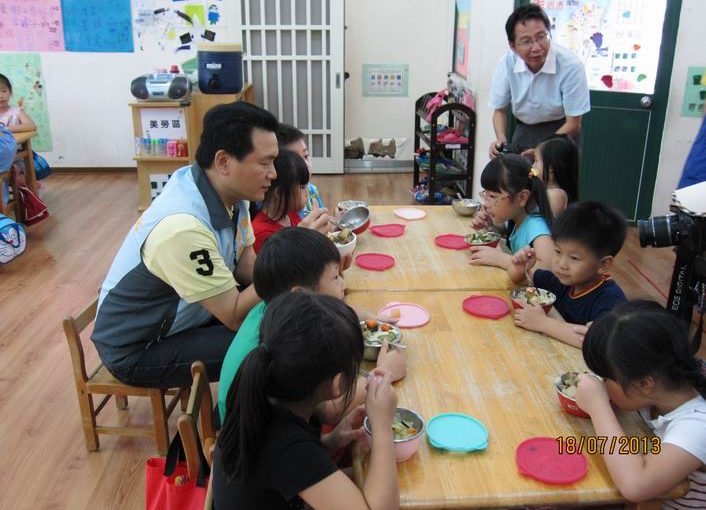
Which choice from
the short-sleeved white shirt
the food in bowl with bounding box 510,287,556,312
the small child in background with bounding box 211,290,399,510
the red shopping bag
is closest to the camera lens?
the food in bowl with bounding box 510,287,556,312

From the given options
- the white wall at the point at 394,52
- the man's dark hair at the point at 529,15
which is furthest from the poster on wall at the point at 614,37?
the white wall at the point at 394,52

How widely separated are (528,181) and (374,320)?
3.07 ft

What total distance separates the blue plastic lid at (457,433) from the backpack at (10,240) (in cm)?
346

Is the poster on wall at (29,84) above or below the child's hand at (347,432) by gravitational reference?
above

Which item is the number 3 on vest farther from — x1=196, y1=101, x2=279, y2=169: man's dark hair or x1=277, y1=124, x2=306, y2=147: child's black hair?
x1=277, y1=124, x2=306, y2=147: child's black hair

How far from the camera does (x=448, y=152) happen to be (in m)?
5.77

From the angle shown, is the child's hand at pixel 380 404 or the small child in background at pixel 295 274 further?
the small child in background at pixel 295 274

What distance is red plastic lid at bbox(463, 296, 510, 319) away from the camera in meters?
1.90

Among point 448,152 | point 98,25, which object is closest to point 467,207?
point 448,152

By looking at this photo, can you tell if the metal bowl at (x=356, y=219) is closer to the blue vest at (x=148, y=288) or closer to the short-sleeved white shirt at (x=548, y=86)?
the blue vest at (x=148, y=288)

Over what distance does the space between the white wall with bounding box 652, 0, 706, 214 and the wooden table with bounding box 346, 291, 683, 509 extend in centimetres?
297

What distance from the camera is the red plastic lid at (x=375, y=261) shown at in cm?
228

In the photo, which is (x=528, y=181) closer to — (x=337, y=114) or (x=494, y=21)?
(x=494, y=21)
